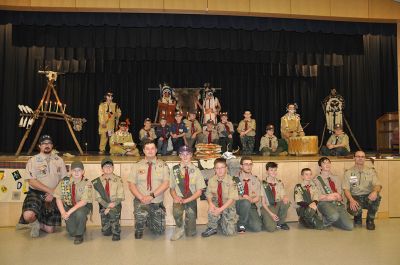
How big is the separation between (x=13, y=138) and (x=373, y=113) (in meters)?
11.4

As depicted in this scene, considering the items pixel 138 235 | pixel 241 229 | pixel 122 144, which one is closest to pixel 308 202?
pixel 241 229

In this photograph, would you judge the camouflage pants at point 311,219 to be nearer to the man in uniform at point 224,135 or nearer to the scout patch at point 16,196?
the man in uniform at point 224,135

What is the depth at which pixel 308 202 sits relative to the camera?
5289mm

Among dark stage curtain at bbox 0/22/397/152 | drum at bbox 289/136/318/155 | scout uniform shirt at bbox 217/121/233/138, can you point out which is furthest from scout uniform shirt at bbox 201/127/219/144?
dark stage curtain at bbox 0/22/397/152

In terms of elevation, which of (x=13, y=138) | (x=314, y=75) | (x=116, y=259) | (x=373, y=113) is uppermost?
(x=314, y=75)

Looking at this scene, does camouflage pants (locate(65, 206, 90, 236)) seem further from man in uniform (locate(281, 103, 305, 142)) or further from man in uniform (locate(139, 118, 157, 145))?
man in uniform (locate(281, 103, 305, 142))

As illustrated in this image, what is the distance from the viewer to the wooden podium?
10101 mm

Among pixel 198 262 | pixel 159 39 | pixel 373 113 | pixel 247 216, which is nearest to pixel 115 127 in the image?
pixel 159 39

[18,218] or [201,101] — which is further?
[201,101]

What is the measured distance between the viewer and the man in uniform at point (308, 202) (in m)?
5.20

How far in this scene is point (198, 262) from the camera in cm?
377

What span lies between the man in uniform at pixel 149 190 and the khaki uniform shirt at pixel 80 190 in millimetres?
571

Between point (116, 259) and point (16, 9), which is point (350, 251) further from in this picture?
point (16, 9)

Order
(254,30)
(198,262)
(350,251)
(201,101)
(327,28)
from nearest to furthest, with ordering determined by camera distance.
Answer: (198,262)
(350,251)
(327,28)
(254,30)
(201,101)
